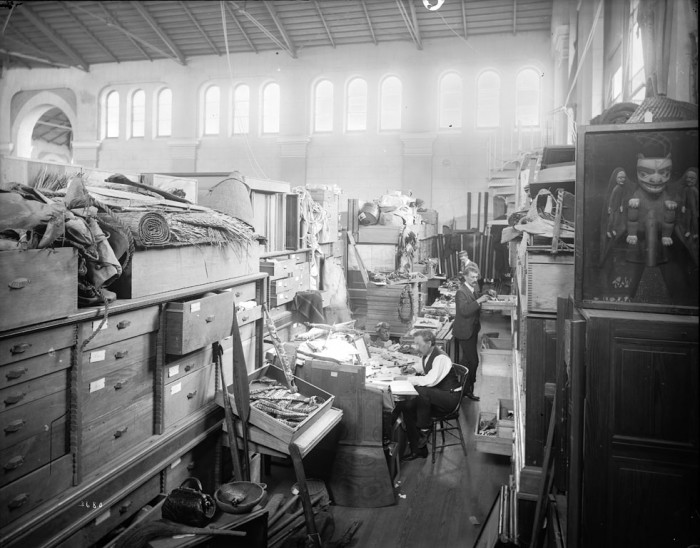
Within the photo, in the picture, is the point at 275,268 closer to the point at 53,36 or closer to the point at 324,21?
the point at 324,21

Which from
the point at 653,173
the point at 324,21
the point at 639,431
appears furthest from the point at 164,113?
the point at 639,431

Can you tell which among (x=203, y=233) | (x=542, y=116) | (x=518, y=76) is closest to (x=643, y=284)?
(x=203, y=233)

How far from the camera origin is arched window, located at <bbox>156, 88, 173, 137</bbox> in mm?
19656

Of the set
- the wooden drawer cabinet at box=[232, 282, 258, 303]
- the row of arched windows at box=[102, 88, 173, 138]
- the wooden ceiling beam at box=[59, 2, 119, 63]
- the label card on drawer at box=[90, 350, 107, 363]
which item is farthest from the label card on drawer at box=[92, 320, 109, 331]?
the row of arched windows at box=[102, 88, 173, 138]

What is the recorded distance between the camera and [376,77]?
1786cm

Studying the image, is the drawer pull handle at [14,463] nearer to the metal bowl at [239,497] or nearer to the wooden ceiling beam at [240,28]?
the metal bowl at [239,497]

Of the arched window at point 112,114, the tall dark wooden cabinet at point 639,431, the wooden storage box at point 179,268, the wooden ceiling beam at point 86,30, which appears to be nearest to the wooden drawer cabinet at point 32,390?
the wooden storage box at point 179,268

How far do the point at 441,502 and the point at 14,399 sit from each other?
3.90 meters

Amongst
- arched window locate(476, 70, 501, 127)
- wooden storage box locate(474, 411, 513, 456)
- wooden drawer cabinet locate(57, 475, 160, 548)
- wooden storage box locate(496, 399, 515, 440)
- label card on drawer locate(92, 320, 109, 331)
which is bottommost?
wooden storage box locate(474, 411, 513, 456)

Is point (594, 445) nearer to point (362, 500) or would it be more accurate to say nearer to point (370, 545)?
point (370, 545)

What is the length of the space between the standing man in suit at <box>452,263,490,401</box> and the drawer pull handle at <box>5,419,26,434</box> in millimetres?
6239

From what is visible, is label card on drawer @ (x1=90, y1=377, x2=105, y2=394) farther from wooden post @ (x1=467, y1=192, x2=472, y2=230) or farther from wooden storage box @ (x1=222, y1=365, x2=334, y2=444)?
wooden post @ (x1=467, y1=192, x2=472, y2=230)

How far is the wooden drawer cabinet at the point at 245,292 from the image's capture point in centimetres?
469

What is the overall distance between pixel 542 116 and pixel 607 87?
29.7 ft
